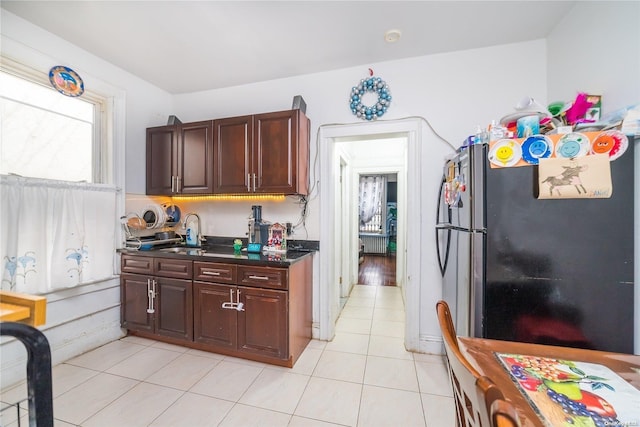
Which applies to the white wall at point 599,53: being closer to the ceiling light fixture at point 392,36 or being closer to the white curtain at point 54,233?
the ceiling light fixture at point 392,36

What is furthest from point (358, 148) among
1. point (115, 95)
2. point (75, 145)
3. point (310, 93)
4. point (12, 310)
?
point (12, 310)

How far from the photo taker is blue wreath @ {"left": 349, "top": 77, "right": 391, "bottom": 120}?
2.39 m

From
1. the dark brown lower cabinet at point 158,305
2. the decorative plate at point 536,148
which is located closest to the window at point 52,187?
the dark brown lower cabinet at point 158,305

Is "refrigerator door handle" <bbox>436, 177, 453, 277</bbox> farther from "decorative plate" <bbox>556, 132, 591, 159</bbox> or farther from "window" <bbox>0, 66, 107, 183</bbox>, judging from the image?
"window" <bbox>0, 66, 107, 183</bbox>

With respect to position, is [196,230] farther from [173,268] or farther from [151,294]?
[151,294]

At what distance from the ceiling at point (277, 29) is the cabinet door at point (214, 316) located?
2106mm

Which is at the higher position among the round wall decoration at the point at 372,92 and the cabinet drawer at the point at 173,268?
the round wall decoration at the point at 372,92

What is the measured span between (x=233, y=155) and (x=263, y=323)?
1.60 m

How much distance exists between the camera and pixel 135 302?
8.21 feet

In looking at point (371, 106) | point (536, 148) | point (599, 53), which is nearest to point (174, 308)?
point (371, 106)

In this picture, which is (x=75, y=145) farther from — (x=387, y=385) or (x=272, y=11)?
(x=387, y=385)

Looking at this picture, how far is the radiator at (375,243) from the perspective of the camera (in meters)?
7.28

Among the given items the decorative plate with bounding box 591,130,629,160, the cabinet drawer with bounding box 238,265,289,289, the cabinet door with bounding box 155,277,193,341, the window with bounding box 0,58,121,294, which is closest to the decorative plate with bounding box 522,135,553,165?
the decorative plate with bounding box 591,130,629,160

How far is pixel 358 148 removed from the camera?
426 centimetres
